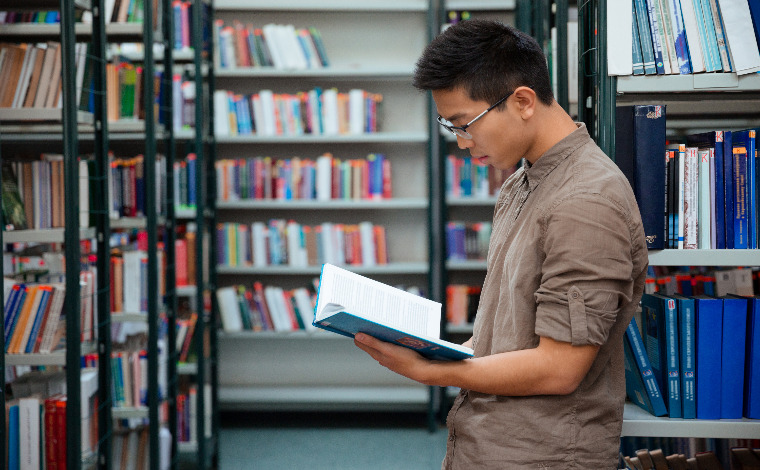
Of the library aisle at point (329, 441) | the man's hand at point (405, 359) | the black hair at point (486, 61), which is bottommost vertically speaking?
the library aisle at point (329, 441)

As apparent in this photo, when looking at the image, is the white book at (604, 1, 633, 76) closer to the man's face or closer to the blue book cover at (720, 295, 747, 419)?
the man's face

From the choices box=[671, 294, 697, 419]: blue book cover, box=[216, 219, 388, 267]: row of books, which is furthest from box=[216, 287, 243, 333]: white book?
box=[671, 294, 697, 419]: blue book cover

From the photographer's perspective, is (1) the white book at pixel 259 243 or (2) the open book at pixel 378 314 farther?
(1) the white book at pixel 259 243

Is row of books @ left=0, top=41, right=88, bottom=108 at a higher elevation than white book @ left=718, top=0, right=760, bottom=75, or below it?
higher

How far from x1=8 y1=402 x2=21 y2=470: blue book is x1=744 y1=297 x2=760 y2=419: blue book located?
2.10 m

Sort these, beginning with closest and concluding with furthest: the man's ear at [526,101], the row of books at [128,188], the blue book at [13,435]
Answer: the man's ear at [526,101] → the blue book at [13,435] → the row of books at [128,188]

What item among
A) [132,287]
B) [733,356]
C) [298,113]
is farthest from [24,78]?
[733,356]

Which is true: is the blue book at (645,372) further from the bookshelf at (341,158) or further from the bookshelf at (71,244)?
the bookshelf at (341,158)

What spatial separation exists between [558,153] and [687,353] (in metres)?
0.62

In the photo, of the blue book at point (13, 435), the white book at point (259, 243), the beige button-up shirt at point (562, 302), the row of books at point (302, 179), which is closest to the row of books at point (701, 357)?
the beige button-up shirt at point (562, 302)

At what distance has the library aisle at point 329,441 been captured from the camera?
3301mm

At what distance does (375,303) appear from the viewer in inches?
44.4

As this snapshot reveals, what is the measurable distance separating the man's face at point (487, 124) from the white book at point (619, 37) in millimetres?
408

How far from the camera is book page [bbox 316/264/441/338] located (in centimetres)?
101
